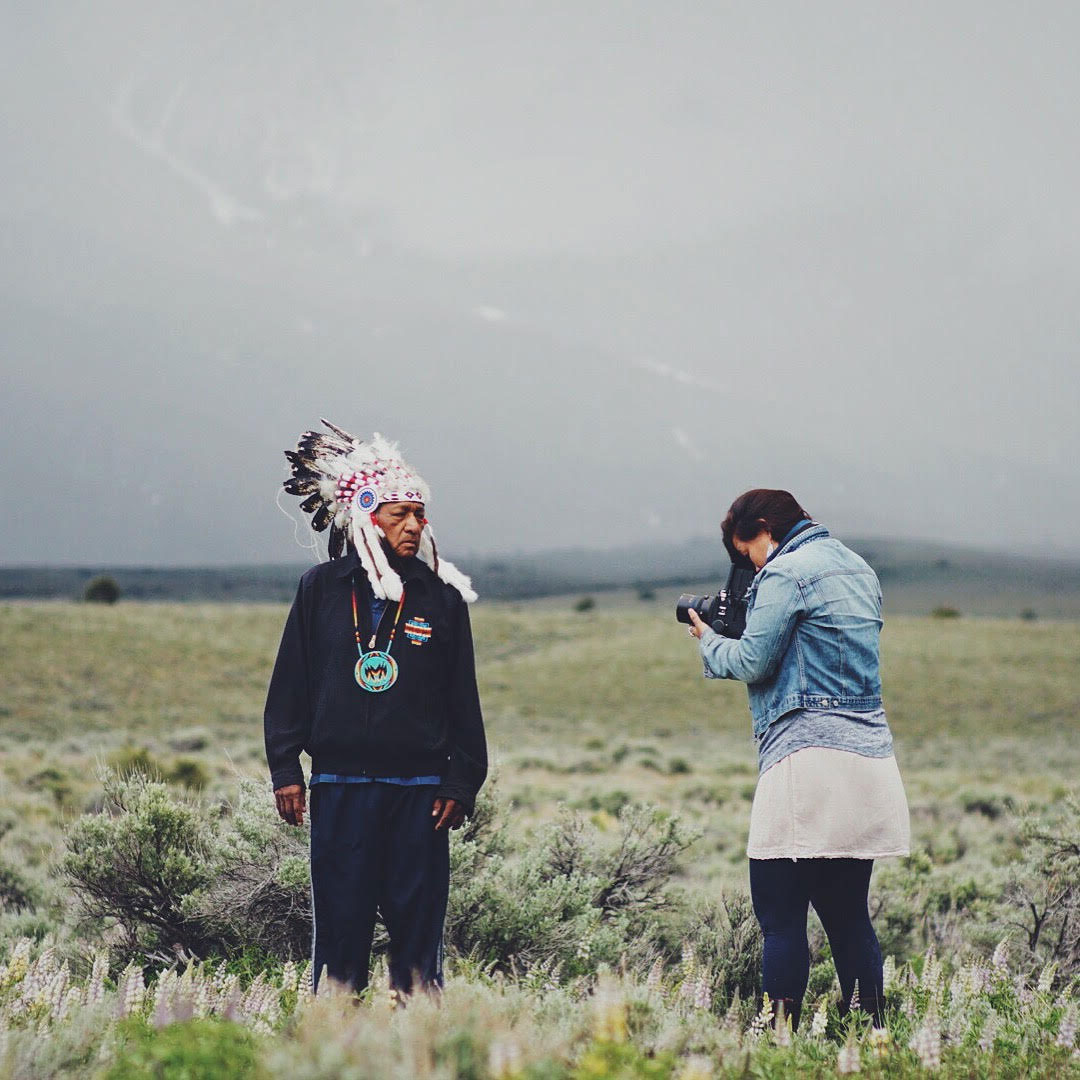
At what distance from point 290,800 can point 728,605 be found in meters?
1.71

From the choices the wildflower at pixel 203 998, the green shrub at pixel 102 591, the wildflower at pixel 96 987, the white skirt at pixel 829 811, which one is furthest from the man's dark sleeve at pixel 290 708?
the green shrub at pixel 102 591

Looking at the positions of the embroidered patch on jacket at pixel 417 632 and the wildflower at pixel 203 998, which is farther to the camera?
the embroidered patch on jacket at pixel 417 632

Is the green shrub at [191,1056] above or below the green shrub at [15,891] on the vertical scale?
above

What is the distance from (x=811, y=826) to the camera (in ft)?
12.2

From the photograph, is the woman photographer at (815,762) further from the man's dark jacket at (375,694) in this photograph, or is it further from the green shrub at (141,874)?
the green shrub at (141,874)

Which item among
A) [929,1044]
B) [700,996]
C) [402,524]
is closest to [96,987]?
[402,524]

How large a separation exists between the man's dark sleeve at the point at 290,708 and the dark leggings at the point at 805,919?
5.26 ft

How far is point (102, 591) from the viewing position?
202ft

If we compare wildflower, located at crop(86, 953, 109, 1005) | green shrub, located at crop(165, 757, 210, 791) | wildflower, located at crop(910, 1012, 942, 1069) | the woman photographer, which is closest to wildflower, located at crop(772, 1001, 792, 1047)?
wildflower, located at crop(910, 1012, 942, 1069)

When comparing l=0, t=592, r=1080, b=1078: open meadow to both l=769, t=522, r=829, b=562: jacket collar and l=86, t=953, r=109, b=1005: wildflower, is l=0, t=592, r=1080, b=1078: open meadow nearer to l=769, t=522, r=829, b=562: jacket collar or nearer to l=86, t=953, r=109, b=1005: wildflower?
l=86, t=953, r=109, b=1005: wildflower

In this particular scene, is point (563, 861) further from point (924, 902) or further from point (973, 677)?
point (973, 677)

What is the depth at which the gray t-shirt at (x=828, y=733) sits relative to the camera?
3781 mm

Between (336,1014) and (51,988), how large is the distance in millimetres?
1401

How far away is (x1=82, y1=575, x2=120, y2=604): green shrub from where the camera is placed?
61.5 metres
